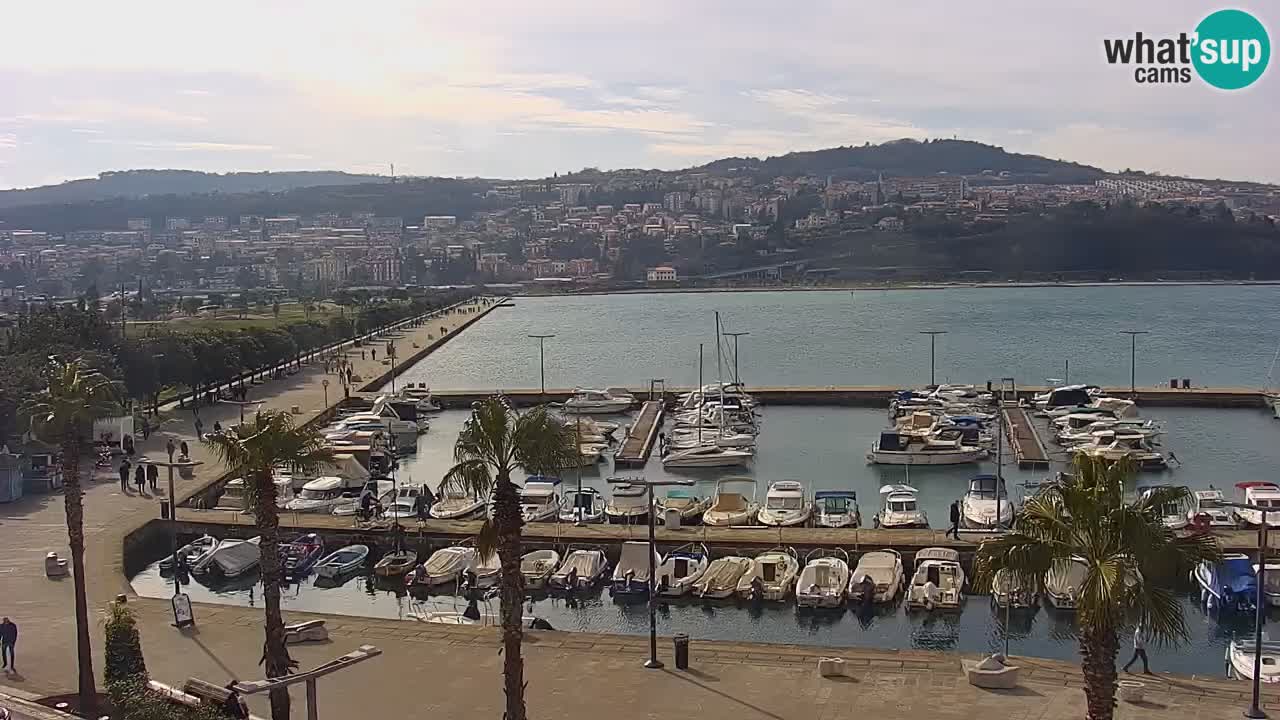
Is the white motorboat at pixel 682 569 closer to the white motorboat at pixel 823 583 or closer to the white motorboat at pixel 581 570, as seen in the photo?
the white motorboat at pixel 581 570

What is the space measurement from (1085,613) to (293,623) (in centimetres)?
951

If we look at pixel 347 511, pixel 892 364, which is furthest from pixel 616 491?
pixel 892 364

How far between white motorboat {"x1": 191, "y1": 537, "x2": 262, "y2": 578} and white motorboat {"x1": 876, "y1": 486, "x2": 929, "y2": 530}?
392 inches

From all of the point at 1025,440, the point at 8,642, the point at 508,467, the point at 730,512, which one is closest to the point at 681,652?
the point at 508,467

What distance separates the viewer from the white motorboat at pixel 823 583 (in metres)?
16.1

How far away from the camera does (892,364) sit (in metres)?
52.4

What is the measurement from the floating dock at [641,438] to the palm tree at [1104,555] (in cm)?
2138

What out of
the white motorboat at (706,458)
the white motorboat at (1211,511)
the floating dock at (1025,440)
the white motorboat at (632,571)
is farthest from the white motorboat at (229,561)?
the floating dock at (1025,440)

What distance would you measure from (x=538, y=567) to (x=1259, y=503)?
39.5 ft

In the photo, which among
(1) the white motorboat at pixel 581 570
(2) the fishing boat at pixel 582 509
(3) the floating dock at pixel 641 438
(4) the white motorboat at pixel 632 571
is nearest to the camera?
(4) the white motorboat at pixel 632 571

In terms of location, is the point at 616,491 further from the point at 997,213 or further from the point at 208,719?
the point at 997,213

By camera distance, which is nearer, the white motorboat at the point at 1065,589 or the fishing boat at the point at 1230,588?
the white motorboat at the point at 1065,589

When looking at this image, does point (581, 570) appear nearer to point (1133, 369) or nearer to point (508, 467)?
point (508, 467)

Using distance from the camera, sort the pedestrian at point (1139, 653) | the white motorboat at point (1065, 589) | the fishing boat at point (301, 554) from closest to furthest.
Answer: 1. the pedestrian at point (1139, 653)
2. the white motorboat at point (1065, 589)
3. the fishing boat at point (301, 554)
